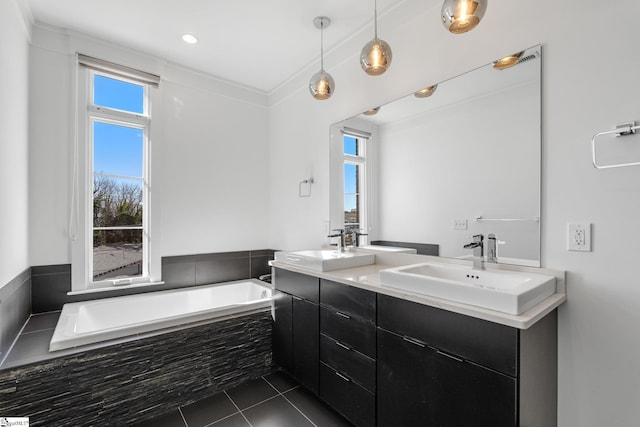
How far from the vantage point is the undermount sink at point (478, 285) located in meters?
1.17

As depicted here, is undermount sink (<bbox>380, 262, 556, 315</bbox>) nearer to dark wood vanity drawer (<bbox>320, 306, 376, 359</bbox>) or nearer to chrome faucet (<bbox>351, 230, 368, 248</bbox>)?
dark wood vanity drawer (<bbox>320, 306, 376, 359</bbox>)

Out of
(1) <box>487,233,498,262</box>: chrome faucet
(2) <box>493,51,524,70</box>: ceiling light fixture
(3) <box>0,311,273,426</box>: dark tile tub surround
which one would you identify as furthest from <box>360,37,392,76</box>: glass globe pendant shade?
(3) <box>0,311,273,426</box>: dark tile tub surround

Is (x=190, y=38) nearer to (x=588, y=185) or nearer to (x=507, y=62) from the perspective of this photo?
(x=507, y=62)

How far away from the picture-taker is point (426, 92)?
2.00 m

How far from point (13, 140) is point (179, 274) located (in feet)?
5.34

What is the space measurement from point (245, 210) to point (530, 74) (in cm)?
284

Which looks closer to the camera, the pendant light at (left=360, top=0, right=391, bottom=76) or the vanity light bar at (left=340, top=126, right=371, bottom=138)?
the pendant light at (left=360, top=0, right=391, bottom=76)

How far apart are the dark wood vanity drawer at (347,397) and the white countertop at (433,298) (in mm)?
608

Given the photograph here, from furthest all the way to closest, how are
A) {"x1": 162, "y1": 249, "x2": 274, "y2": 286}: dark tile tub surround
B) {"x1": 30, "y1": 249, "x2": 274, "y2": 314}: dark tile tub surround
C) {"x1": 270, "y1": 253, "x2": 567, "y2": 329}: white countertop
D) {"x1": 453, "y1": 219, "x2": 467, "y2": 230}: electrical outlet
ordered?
{"x1": 162, "y1": 249, "x2": 274, "y2": 286}: dark tile tub surround → {"x1": 30, "y1": 249, "x2": 274, "y2": 314}: dark tile tub surround → {"x1": 453, "y1": 219, "x2": 467, "y2": 230}: electrical outlet → {"x1": 270, "y1": 253, "x2": 567, "y2": 329}: white countertop

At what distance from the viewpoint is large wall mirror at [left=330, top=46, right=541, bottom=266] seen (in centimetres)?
156

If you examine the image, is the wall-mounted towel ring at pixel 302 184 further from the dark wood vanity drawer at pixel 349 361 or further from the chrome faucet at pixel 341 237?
the dark wood vanity drawer at pixel 349 361

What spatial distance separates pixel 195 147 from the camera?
10.2 ft

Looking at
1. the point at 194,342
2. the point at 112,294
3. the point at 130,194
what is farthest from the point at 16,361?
the point at 130,194

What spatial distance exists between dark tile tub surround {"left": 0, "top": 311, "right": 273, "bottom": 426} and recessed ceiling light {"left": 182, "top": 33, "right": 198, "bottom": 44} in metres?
2.32
